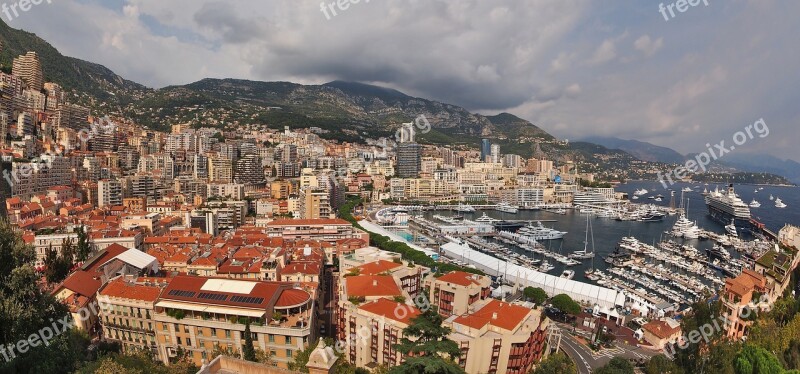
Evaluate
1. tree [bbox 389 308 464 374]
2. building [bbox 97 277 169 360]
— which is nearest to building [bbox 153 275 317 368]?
building [bbox 97 277 169 360]

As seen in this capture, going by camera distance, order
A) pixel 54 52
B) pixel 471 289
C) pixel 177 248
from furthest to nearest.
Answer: pixel 54 52, pixel 177 248, pixel 471 289

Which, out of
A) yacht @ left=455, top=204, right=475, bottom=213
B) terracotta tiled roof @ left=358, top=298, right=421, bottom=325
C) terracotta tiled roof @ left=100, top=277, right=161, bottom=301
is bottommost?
yacht @ left=455, top=204, right=475, bottom=213

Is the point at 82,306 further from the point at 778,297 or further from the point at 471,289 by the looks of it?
the point at 778,297

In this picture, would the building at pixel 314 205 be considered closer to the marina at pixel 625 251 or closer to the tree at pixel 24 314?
the marina at pixel 625 251

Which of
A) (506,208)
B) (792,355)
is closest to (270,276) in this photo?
(792,355)

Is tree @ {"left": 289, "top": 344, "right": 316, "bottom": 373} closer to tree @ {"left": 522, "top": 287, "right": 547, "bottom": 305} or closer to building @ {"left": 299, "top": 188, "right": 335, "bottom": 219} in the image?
tree @ {"left": 522, "top": 287, "right": 547, "bottom": 305}

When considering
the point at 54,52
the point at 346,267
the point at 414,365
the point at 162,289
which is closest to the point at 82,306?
the point at 162,289
